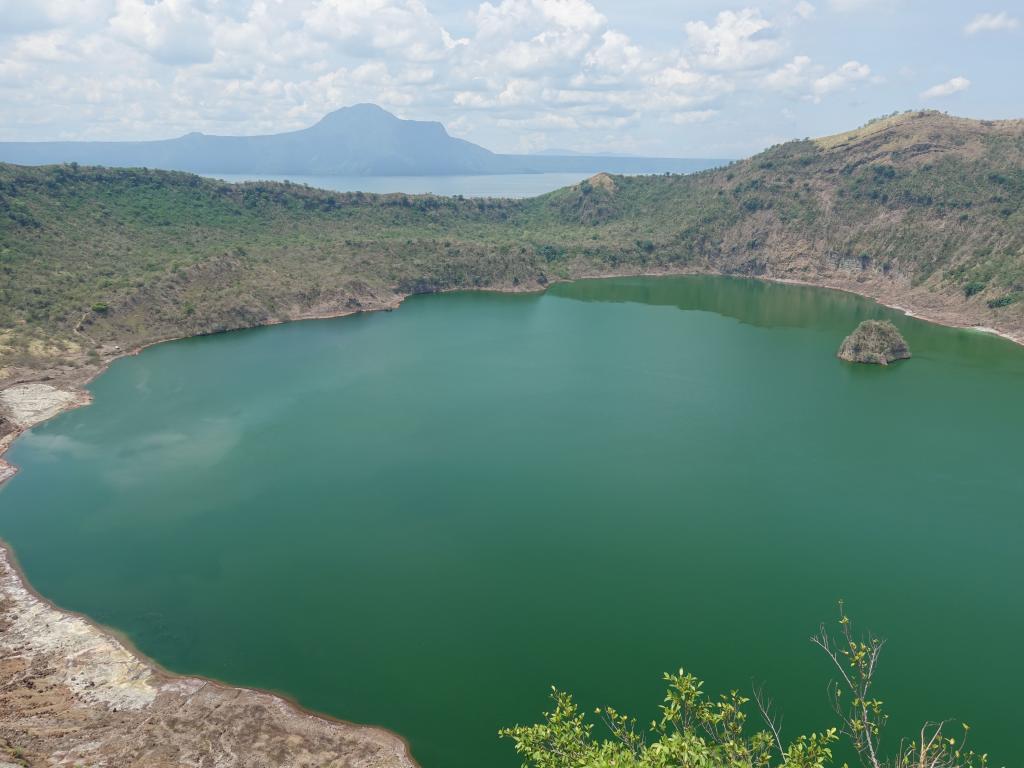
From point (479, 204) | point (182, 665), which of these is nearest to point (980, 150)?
point (479, 204)

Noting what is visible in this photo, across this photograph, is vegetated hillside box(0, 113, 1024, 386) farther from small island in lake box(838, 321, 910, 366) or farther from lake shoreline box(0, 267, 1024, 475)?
small island in lake box(838, 321, 910, 366)

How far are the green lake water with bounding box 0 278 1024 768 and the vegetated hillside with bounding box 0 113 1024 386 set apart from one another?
17.6 metres

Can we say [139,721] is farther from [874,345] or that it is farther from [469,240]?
[469,240]

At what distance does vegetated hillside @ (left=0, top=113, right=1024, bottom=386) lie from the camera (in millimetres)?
87125

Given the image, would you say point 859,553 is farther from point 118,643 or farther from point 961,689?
point 118,643

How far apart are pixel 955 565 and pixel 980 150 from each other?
119m

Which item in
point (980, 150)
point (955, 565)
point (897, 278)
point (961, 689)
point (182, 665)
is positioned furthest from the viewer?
point (980, 150)

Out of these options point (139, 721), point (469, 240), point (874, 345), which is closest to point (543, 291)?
point (469, 240)

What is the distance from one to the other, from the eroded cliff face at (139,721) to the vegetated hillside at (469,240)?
47479mm

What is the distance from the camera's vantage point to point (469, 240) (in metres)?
139

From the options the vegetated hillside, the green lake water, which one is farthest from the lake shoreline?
the green lake water

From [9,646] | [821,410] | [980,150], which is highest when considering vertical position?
[980,150]

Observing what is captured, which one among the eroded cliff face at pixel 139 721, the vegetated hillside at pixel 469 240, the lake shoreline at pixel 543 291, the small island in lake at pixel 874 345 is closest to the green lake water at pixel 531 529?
the eroded cliff face at pixel 139 721

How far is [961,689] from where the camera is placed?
93.9ft
